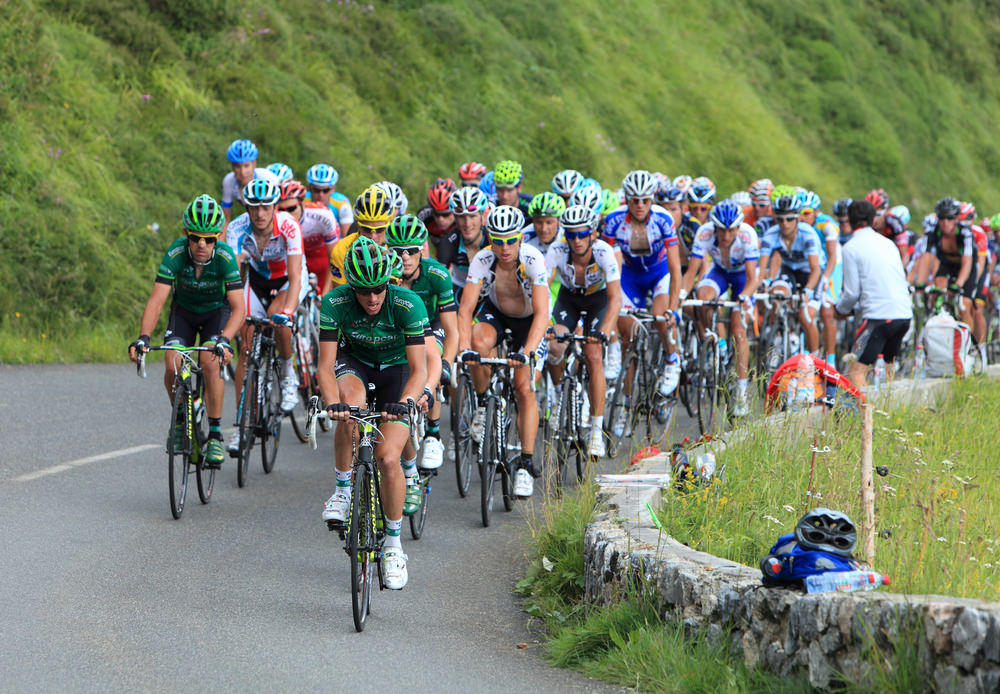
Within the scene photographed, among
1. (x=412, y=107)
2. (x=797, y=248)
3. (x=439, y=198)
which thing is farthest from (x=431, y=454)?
(x=412, y=107)

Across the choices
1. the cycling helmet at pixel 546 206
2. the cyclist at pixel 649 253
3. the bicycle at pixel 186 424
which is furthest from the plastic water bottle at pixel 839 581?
the cyclist at pixel 649 253

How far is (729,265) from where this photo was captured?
1298 cm

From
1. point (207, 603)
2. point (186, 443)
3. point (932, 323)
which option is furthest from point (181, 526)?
point (932, 323)

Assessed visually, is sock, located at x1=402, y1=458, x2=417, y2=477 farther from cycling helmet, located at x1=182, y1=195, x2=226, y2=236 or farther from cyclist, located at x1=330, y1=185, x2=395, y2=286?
cycling helmet, located at x1=182, y1=195, x2=226, y2=236

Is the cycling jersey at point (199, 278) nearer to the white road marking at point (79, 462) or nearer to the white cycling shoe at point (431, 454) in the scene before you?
the white road marking at point (79, 462)

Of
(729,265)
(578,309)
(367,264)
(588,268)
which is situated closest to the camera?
(367,264)

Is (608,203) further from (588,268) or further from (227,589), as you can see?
(227,589)

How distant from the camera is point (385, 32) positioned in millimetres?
26594

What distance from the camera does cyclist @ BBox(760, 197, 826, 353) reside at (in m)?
14.2

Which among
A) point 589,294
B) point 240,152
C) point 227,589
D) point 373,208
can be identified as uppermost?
point 240,152

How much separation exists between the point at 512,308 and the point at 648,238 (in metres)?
2.72

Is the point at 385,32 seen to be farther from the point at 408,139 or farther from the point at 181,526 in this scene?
the point at 181,526

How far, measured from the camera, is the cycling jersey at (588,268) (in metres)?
10.2

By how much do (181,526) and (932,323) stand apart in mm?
8033
